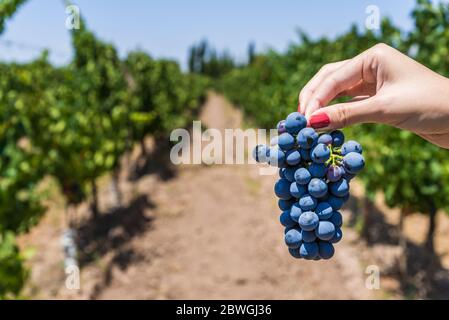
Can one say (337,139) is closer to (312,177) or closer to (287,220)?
(312,177)

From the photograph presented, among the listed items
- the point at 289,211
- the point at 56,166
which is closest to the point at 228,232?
the point at 56,166

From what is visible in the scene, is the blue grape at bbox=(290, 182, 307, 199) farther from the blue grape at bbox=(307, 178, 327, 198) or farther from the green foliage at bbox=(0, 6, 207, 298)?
the green foliage at bbox=(0, 6, 207, 298)

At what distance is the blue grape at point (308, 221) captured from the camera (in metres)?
1.43

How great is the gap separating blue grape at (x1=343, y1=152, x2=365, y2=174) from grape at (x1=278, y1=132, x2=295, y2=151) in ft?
0.62

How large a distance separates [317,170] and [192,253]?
19.5ft

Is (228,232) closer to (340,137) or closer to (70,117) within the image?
(70,117)

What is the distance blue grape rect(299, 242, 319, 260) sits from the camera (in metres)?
1.50

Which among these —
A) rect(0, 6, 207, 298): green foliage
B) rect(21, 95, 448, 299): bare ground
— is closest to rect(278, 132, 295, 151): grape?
rect(0, 6, 207, 298): green foliage

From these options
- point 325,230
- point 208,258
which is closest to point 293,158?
point 325,230

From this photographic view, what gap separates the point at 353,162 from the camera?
145 centimetres

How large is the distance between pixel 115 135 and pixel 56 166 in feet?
6.40

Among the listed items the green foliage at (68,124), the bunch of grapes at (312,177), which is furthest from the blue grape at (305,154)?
the green foliage at (68,124)

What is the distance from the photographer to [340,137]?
1.57 metres

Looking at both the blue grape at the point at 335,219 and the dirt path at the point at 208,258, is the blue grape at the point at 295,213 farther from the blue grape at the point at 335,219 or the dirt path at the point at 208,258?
the dirt path at the point at 208,258
